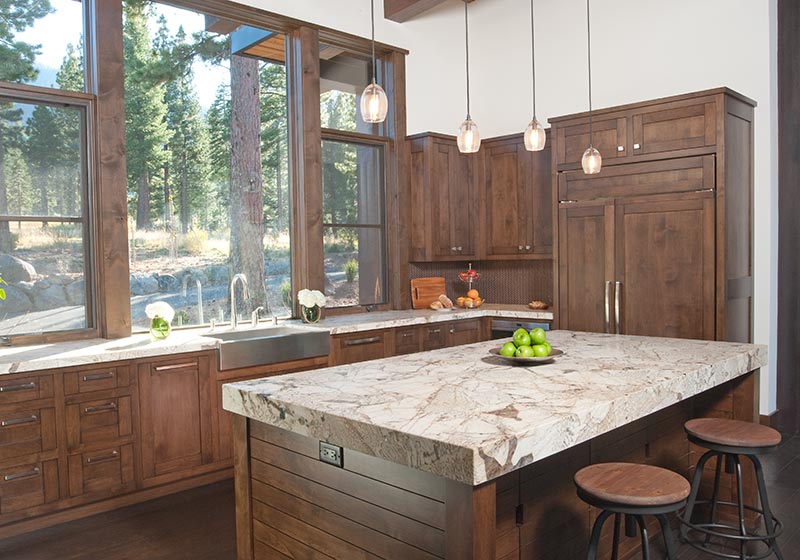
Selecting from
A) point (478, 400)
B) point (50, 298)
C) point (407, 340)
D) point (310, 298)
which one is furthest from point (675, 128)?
point (50, 298)

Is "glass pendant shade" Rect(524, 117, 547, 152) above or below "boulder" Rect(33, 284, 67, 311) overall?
above

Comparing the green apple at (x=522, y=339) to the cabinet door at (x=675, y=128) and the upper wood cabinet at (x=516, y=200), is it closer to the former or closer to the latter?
the cabinet door at (x=675, y=128)

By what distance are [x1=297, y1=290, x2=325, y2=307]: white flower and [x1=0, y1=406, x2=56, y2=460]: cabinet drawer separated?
76.5 inches

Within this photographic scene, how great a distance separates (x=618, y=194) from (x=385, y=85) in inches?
96.8

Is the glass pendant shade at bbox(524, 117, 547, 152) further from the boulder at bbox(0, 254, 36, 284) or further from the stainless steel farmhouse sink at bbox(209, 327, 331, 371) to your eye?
the boulder at bbox(0, 254, 36, 284)

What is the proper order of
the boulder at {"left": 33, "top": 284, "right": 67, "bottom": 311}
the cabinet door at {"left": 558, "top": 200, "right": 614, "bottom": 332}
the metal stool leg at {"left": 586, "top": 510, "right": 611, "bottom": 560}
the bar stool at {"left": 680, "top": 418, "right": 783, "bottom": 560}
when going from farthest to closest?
the cabinet door at {"left": 558, "top": 200, "right": 614, "bottom": 332} < the boulder at {"left": 33, "top": 284, "right": 67, "bottom": 311} < the bar stool at {"left": 680, "top": 418, "right": 783, "bottom": 560} < the metal stool leg at {"left": 586, "top": 510, "right": 611, "bottom": 560}

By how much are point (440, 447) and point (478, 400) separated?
501mm

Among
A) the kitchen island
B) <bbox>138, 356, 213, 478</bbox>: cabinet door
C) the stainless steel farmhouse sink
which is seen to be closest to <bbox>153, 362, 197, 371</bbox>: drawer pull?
<bbox>138, 356, 213, 478</bbox>: cabinet door

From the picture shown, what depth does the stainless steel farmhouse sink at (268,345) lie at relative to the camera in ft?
13.5

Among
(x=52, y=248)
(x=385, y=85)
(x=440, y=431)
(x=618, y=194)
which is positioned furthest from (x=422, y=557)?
(x=385, y=85)

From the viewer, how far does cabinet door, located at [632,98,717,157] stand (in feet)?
14.9

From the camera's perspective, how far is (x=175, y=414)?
3912 millimetres

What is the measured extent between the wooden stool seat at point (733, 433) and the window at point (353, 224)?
3.33 meters

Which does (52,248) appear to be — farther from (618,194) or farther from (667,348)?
(618,194)
